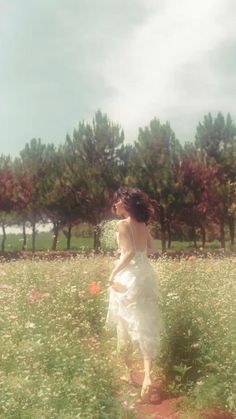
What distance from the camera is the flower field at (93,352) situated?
5.56 metres

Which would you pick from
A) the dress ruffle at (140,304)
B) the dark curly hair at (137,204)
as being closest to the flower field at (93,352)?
the dress ruffle at (140,304)

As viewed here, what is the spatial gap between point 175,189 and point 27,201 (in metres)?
13.7

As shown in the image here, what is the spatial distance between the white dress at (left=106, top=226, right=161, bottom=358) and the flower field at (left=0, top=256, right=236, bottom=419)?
335 mm

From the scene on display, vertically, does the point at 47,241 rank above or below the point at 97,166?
below

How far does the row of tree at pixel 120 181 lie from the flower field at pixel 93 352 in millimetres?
34248

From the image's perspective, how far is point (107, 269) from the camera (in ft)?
38.2

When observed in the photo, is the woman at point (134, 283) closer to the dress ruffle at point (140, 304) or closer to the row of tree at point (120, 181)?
the dress ruffle at point (140, 304)

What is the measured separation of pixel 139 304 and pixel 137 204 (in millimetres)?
1151

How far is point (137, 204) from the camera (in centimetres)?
768

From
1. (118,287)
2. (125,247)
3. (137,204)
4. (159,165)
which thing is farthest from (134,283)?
(159,165)

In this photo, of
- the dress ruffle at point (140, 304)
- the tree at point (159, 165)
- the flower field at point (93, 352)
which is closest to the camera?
the flower field at point (93, 352)

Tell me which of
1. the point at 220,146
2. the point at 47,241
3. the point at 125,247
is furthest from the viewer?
the point at 47,241

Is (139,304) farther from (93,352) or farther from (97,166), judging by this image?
(97,166)

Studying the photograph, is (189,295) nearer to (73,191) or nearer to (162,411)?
(162,411)
